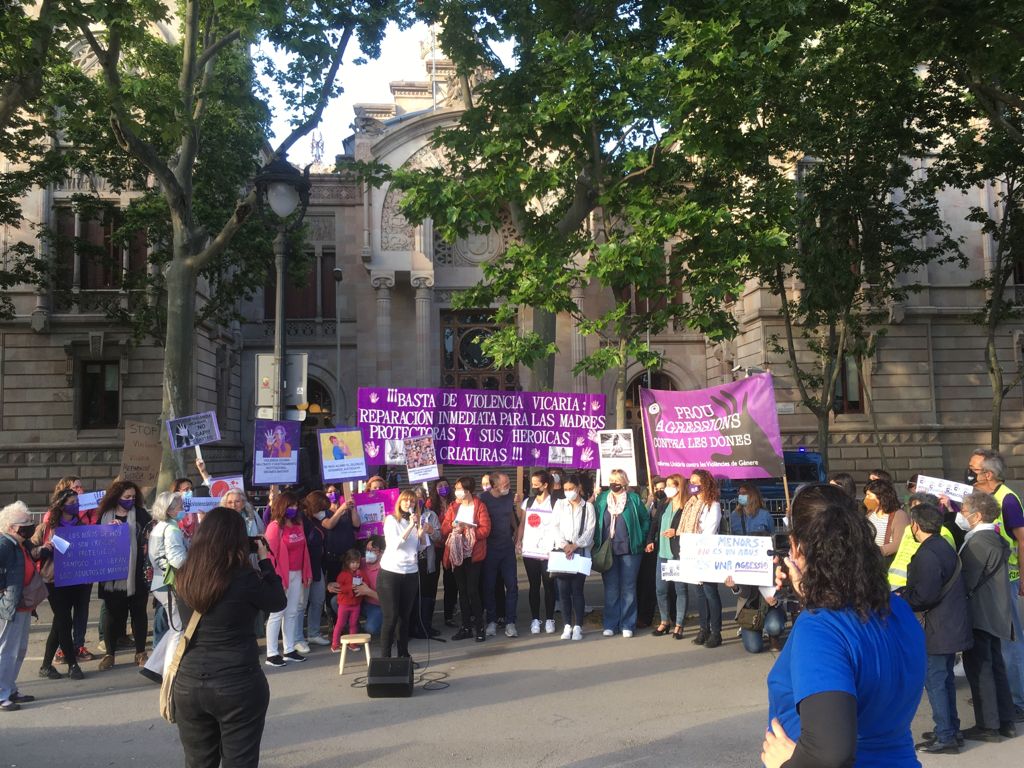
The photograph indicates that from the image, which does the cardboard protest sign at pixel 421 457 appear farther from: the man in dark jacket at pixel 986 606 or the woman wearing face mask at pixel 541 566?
the man in dark jacket at pixel 986 606

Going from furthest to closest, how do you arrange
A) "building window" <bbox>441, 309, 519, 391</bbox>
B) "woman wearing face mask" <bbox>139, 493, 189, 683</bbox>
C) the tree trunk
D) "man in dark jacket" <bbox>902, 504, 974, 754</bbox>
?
"building window" <bbox>441, 309, 519, 391</bbox> < the tree trunk < "woman wearing face mask" <bbox>139, 493, 189, 683</bbox> < "man in dark jacket" <bbox>902, 504, 974, 754</bbox>

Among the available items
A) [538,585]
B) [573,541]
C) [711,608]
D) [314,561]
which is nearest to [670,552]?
[711,608]

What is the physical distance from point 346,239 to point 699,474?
25152mm

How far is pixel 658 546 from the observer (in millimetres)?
10805

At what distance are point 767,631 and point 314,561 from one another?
5.31 meters

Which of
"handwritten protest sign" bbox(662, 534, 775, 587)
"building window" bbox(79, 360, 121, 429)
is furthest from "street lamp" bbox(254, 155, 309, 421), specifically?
"building window" bbox(79, 360, 121, 429)

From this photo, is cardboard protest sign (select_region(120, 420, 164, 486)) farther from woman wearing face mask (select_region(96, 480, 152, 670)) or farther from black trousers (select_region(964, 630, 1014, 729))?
black trousers (select_region(964, 630, 1014, 729))

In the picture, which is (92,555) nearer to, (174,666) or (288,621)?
(288,621)

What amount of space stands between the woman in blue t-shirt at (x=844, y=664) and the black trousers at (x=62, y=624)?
8.39 meters

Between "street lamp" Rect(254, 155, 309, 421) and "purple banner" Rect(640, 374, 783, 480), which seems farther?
"street lamp" Rect(254, 155, 309, 421)

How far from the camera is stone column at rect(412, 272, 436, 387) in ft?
101

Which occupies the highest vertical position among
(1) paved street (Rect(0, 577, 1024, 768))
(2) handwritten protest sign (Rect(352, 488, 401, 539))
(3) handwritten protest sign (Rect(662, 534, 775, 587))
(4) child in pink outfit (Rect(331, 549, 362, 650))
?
(2) handwritten protest sign (Rect(352, 488, 401, 539))

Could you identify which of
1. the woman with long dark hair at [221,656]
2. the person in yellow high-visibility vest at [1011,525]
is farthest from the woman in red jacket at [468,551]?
the woman with long dark hair at [221,656]

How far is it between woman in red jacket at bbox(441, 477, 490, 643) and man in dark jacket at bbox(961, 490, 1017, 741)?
559cm
